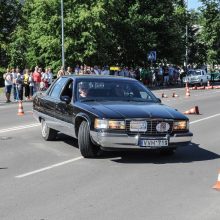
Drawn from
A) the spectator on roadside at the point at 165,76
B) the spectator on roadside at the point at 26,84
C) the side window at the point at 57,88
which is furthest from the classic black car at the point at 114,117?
the spectator on roadside at the point at 165,76

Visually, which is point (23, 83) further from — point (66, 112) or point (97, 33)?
point (66, 112)

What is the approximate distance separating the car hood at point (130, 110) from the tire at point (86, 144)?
34cm

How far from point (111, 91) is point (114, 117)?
1591 millimetres

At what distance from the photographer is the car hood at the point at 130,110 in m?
9.66

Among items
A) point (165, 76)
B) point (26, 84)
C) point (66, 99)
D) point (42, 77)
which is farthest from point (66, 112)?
point (165, 76)

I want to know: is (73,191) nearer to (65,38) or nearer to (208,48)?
(65,38)

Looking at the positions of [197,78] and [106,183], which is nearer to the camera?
[106,183]

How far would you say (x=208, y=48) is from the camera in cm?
6662

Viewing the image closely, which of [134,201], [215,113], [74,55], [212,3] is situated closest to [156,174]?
[134,201]

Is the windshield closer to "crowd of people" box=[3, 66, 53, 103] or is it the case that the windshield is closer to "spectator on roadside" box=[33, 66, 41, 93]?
"crowd of people" box=[3, 66, 53, 103]

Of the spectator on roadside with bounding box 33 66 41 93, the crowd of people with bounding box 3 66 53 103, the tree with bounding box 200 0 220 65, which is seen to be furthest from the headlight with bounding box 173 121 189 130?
the tree with bounding box 200 0 220 65

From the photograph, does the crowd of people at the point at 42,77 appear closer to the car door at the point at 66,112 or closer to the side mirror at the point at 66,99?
the car door at the point at 66,112

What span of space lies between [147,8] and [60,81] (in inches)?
1663

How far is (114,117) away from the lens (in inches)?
378
